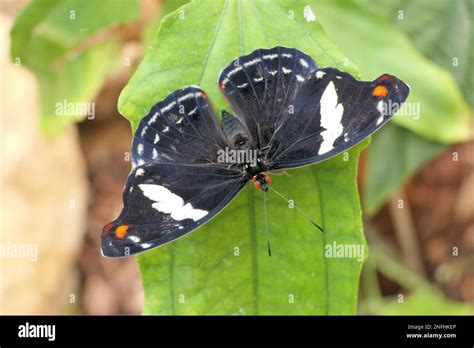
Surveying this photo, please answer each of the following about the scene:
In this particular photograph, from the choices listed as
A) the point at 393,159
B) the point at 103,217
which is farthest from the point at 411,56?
the point at 103,217

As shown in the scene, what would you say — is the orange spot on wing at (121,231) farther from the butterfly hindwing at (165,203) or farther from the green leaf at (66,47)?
the green leaf at (66,47)

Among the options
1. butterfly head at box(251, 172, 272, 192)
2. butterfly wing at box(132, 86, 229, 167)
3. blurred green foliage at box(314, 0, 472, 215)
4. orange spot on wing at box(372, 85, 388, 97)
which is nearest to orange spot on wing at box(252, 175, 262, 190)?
butterfly head at box(251, 172, 272, 192)

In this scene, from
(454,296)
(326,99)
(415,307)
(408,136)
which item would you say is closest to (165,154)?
(326,99)

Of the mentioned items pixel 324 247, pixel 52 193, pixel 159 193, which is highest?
pixel 52 193

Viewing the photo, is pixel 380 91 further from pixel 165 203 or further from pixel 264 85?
pixel 165 203

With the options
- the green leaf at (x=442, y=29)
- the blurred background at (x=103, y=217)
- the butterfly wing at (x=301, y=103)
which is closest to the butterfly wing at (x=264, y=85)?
the butterfly wing at (x=301, y=103)
